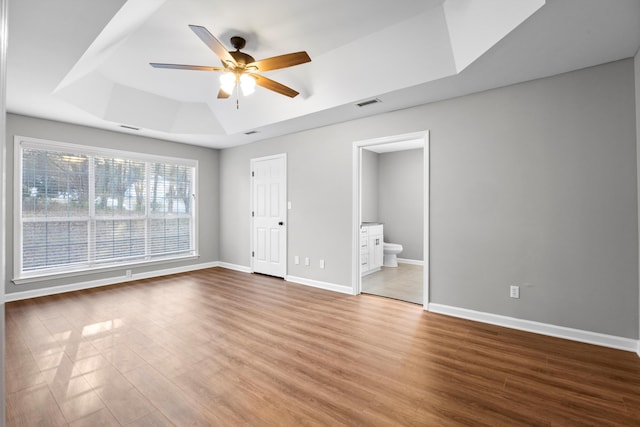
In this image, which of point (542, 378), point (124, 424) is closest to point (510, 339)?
point (542, 378)

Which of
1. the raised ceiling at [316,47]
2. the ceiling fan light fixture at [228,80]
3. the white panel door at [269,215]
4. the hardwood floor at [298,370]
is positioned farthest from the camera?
the white panel door at [269,215]

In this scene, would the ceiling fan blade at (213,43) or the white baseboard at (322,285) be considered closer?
the ceiling fan blade at (213,43)

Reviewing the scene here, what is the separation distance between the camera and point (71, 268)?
180 inches

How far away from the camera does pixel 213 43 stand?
8.10 feet

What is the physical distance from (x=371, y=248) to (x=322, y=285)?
58.7 inches

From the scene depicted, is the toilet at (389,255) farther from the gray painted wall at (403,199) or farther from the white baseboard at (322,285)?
the white baseboard at (322,285)

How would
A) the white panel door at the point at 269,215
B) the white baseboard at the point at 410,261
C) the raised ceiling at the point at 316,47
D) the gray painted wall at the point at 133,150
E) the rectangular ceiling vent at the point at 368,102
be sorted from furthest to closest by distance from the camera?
the white baseboard at the point at 410,261 < the white panel door at the point at 269,215 < the gray painted wall at the point at 133,150 < the rectangular ceiling vent at the point at 368,102 < the raised ceiling at the point at 316,47

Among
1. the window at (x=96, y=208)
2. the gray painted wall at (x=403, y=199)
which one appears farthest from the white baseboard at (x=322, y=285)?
the gray painted wall at (x=403, y=199)

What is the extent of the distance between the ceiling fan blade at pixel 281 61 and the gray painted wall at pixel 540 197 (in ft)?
5.81

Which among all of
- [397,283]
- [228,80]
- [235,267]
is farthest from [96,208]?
[397,283]

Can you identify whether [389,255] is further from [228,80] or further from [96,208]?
[96,208]

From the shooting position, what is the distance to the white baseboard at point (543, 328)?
2.65 meters

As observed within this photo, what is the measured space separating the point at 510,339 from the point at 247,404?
8.13 ft

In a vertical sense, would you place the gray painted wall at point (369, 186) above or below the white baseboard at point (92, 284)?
above
